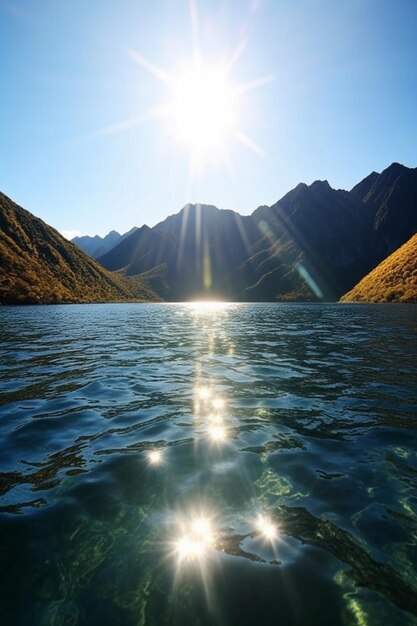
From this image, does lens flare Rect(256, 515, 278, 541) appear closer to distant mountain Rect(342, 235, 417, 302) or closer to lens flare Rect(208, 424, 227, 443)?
lens flare Rect(208, 424, 227, 443)

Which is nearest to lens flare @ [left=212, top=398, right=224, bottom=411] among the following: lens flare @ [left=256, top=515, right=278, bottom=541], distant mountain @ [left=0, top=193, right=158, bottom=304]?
lens flare @ [left=256, top=515, right=278, bottom=541]

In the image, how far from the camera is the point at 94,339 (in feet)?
102

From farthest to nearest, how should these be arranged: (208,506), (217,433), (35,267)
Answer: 1. (35,267)
2. (217,433)
3. (208,506)

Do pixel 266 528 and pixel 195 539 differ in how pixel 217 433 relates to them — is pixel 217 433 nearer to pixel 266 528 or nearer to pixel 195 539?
pixel 266 528

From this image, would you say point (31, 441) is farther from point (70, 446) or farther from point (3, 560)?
point (3, 560)

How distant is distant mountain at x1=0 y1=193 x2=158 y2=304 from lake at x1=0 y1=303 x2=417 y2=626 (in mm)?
119624

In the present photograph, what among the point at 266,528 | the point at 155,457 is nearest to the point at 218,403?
the point at 155,457

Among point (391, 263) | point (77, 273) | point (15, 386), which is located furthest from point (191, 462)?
point (77, 273)

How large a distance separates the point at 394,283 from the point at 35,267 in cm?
14158

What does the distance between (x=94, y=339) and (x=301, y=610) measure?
2930 centimetres

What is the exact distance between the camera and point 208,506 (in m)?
6.17

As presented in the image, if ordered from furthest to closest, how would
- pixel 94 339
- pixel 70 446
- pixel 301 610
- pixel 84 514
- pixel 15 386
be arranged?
pixel 94 339 → pixel 15 386 → pixel 70 446 → pixel 84 514 → pixel 301 610

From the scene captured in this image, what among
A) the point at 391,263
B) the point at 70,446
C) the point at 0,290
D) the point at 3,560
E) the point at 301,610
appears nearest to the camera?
the point at 301,610

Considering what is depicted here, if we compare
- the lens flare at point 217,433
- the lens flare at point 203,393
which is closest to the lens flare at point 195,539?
the lens flare at point 217,433
